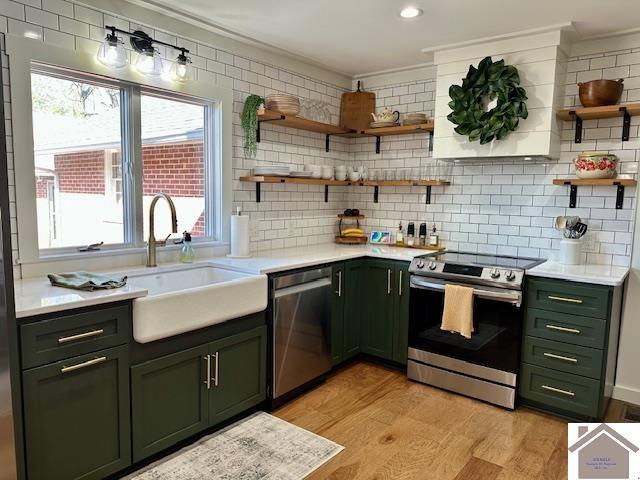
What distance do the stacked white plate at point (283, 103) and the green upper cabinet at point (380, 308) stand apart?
127 centimetres

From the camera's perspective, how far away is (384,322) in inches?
138

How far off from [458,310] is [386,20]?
191cm

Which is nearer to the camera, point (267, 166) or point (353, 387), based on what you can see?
point (353, 387)

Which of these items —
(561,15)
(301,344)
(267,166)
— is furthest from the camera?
(267,166)

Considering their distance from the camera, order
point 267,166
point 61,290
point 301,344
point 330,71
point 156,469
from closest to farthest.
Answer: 1. point 61,290
2. point 156,469
3. point 301,344
4. point 267,166
5. point 330,71

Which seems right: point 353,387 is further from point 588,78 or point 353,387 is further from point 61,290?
point 588,78

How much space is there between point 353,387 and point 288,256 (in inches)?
40.9

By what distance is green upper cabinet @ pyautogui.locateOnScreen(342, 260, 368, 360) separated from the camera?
343 cm

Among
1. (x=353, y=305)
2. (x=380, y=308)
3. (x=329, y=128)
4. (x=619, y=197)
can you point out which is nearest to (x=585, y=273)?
(x=619, y=197)

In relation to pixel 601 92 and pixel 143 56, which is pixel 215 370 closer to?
pixel 143 56

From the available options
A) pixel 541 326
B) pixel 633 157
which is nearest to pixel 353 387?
pixel 541 326

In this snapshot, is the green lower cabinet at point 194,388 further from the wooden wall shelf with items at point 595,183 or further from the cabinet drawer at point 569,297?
the wooden wall shelf with items at point 595,183

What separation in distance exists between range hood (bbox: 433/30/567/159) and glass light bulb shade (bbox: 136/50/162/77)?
80.2 inches

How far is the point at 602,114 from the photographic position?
296 cm
